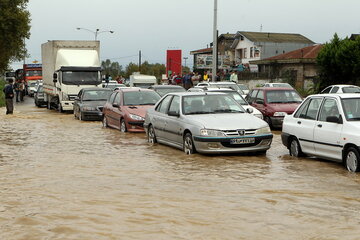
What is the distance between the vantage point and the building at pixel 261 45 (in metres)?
80.1

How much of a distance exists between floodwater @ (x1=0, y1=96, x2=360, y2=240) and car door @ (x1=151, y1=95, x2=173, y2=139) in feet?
1.74

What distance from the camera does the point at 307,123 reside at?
12.5m

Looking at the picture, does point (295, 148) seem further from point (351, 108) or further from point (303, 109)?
point (351, 108)

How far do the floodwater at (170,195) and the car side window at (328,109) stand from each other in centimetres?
97

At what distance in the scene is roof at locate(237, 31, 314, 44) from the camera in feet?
267

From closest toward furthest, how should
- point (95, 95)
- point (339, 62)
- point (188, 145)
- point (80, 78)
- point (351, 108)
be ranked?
point (351, 108) → point (188, 145) → point (95, 95) → point (80, 78) → point (339, 62)

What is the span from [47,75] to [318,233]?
3048cm

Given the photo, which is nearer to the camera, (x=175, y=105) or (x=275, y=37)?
(x=175, y=105)

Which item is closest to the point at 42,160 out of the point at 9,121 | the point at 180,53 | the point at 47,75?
the point at 9,121

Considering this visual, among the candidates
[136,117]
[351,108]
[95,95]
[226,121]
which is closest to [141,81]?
[95,95]

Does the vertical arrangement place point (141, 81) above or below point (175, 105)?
below

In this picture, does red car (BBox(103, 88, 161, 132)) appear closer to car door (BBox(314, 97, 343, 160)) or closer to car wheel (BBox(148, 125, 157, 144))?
car wheel (BBox(148, 125, 157, 144))

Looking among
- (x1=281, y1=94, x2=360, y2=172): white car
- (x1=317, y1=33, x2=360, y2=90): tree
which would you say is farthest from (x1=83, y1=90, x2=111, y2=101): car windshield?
(x1=317, y1=33, x2=360, y2=90): tree

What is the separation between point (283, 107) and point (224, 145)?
803 centimetres
